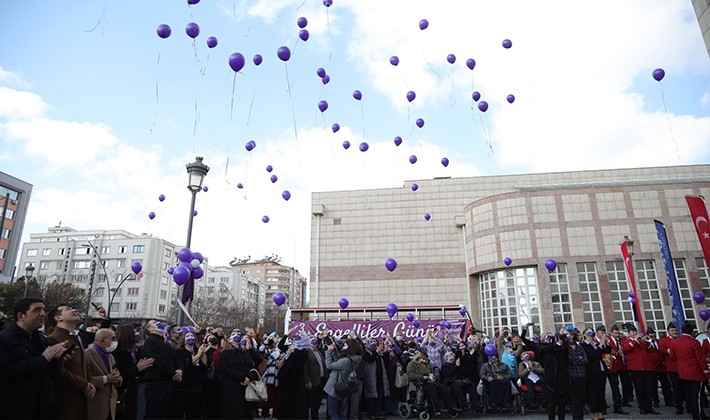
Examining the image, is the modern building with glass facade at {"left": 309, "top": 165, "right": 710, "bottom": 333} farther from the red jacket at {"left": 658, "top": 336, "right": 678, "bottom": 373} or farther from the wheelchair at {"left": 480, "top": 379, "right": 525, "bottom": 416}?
the wheelchair at {"left": 480, "top": 379, "right": 525, "bottom": 416}

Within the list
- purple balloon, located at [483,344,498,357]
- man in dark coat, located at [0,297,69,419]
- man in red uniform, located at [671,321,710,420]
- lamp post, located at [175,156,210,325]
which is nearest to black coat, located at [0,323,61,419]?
man in dark coat, located at [0,297,69,419]

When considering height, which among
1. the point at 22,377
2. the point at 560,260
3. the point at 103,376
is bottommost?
the point at 103,376

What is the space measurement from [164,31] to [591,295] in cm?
3050

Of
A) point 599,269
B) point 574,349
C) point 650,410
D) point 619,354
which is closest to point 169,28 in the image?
point 574,349

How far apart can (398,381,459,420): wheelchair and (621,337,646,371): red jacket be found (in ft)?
15.3

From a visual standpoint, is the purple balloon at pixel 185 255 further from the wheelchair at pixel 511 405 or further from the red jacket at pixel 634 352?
the red jacket at pixel 634 352

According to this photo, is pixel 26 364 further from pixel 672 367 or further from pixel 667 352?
pixel 667 352

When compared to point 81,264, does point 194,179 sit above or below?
below

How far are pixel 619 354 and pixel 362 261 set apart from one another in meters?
31.0

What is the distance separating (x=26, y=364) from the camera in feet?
13.0

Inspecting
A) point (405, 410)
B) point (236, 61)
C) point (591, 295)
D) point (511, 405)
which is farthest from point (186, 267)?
point (591, 295)

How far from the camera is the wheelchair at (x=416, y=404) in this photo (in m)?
10.3

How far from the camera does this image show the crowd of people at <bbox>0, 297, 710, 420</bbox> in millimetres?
4539

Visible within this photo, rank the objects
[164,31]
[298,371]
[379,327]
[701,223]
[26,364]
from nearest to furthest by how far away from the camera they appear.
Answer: [26,364] < [298,371] < [164,31] < [701,223] < [379,327]
